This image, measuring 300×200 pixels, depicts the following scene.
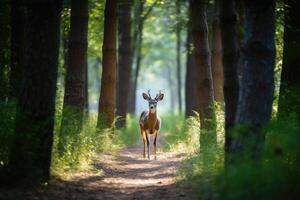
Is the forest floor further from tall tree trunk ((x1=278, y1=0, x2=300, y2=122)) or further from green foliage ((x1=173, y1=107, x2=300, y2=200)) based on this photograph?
tall tree trunk ((x1=278, y1=0, x2=300, y2=122))

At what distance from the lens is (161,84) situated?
120 metres

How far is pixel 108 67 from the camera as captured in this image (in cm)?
2178

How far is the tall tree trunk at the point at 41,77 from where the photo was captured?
38.0 ft

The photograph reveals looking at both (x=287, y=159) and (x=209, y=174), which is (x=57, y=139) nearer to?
(x=209, y=174)

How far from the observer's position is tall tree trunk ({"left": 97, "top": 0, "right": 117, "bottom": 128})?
831 inches

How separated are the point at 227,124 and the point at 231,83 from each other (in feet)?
2.45

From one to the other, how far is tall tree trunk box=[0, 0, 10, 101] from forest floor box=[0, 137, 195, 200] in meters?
3.44

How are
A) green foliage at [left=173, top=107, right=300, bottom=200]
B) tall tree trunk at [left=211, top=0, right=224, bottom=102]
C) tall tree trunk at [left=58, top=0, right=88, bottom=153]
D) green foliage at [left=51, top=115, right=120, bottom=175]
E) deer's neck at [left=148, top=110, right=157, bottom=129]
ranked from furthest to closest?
tall tree trunk at [left=211, top=0, right=224, bottom=102] → deer's neck at [left=148, top=110, right=157, bottom=129] → tall tree trunk at [left=58, top=0, right=88, bottom=153] → green foliage at [left=51, top=115, right=120, bottom=175] → green foliage at [left=173, top=107, right=300, bottom=200]

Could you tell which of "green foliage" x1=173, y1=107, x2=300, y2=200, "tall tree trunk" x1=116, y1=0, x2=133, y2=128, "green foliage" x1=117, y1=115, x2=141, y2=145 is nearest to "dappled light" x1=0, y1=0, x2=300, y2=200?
"green foliage" x1=173, y1=107, x2=300, y2=200

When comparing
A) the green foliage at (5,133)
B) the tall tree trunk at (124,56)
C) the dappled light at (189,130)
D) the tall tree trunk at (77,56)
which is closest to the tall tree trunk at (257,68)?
the dappled light at (189,130)

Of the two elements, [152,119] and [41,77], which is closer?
[41,77]

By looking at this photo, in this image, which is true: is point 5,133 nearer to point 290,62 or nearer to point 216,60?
point 290,62

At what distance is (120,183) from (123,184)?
12 centimetres

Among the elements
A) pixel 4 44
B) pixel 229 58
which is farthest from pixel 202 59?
pixel 229 58
